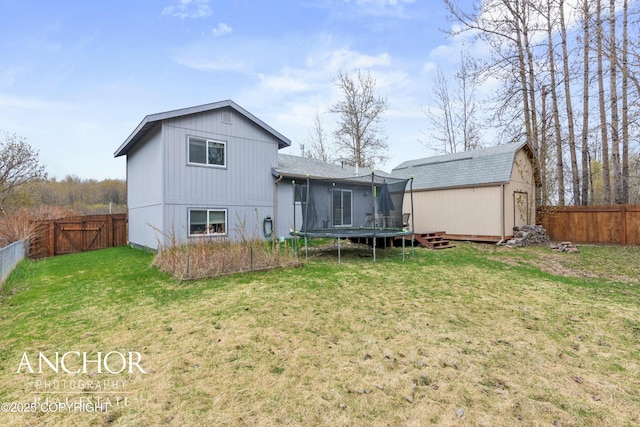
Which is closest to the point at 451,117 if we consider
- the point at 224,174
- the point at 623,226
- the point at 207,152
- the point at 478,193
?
the point at 478,193

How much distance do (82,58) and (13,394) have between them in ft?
37.6

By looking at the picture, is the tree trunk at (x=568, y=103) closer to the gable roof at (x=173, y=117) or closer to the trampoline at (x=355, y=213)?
the trampoline at (x=355, y=213)

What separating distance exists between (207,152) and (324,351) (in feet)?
26.5

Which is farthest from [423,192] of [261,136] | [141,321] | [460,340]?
[141,321]

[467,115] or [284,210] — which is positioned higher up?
[467,115]

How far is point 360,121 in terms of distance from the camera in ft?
67.7

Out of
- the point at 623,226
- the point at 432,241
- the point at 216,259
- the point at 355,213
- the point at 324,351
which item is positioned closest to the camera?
the point at 324,351

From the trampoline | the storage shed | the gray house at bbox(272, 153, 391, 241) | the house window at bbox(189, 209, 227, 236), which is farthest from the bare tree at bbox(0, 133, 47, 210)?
the storage shed

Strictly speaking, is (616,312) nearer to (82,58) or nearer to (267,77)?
(267,77)

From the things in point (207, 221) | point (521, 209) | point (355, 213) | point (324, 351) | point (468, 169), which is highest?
point (468, 169)

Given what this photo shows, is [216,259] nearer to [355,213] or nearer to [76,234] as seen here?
[355,213]

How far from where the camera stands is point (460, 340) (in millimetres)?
3055

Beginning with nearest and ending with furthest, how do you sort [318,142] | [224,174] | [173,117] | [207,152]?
[173,117], [207,152], [224,174], [318,142]

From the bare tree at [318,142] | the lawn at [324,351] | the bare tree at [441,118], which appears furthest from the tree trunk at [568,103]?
the bare tree at [318,142]
